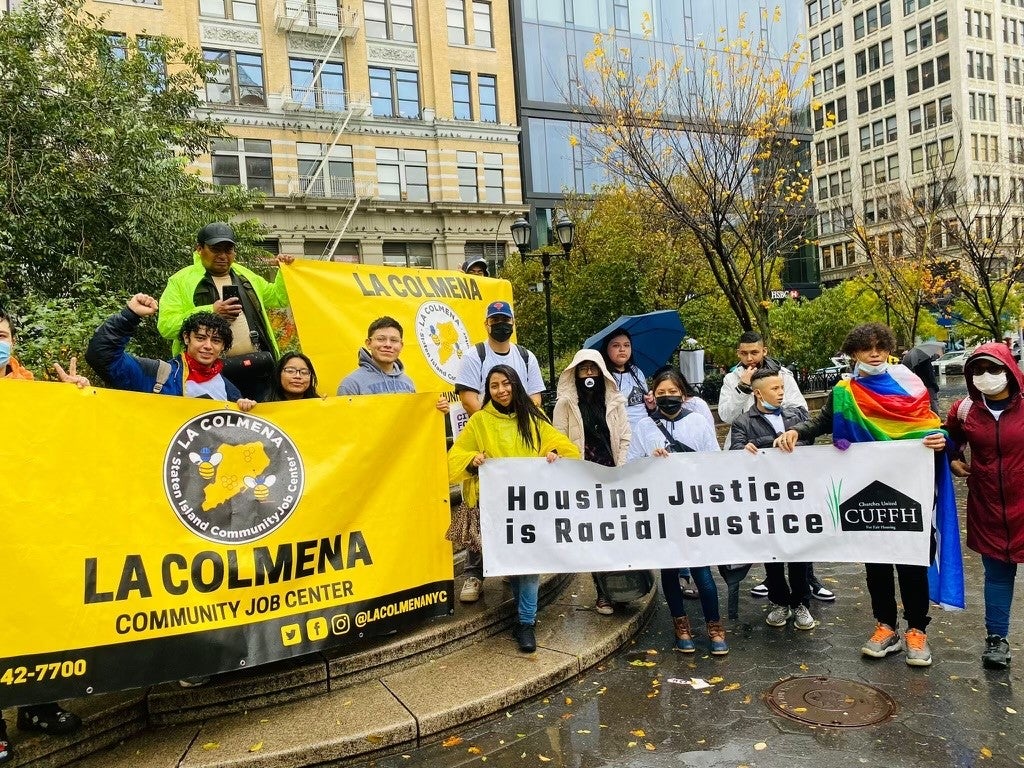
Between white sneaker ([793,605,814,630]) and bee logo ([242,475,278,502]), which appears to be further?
white sneaker ([793,605,814,630])

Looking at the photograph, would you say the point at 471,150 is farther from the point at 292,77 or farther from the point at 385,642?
the point at 385,642

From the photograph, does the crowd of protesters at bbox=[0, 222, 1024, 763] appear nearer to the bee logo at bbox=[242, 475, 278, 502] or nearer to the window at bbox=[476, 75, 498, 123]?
the bee logo at bbox=[242, 475, 278, 502]

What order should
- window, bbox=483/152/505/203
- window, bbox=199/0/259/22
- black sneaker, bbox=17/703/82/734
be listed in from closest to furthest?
black sneaker, bbox=17/703/82/734 < window, bbox=199/0/259/22 < window, bbox=483/152/505/203

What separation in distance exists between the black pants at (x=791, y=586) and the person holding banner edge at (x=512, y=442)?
181 cm

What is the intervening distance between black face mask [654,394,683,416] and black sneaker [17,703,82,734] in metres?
3.91

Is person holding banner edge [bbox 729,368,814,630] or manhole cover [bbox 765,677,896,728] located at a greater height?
person holding banner edge [bbox 729,368,814,630]

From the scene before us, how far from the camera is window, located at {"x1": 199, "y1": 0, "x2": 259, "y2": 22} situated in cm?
2964

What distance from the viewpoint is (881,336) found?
4402 millimetres

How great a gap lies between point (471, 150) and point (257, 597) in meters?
33.4

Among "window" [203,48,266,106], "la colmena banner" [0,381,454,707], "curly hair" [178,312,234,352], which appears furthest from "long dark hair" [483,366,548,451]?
"window" [203,48,266,106]

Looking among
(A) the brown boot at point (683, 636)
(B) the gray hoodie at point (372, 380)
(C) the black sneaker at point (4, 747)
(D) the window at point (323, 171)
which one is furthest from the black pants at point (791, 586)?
(D) the window at point (323, 171)

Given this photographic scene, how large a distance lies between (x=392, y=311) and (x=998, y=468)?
189 inches

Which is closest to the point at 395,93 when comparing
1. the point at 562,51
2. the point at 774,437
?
the point at 562,51

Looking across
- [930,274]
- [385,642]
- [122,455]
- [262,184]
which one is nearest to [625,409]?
[385,642]
